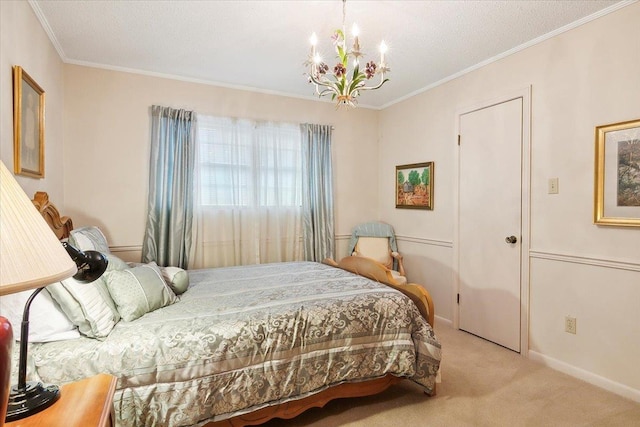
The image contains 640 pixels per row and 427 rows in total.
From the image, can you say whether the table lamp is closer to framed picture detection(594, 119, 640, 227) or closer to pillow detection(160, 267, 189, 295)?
pillow detection(160, 267, 189, 295)

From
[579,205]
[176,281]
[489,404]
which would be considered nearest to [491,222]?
[579,205]

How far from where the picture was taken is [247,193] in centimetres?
385

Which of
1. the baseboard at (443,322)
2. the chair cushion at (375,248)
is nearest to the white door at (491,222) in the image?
the baseboard at (443,322)

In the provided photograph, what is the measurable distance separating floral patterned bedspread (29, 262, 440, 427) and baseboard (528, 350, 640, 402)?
3.87ft

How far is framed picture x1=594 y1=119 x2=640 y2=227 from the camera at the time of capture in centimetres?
225

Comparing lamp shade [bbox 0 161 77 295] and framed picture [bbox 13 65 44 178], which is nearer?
lamp shade [bbox 0 161 77 295]

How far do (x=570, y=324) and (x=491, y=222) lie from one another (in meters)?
1.00

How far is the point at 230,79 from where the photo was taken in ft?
11.9

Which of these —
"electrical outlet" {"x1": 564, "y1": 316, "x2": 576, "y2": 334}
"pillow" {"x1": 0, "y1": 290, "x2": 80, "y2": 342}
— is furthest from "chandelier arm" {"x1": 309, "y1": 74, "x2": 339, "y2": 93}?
"electrical outlet" {"x1": 564, "y1": 316, "x2": 576, "y2": 334}

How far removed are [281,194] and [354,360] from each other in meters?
2.33

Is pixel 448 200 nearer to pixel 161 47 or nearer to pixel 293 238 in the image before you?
pixel 293 238

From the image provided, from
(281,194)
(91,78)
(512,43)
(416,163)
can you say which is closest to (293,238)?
(281,194)

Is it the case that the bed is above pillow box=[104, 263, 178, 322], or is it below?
below

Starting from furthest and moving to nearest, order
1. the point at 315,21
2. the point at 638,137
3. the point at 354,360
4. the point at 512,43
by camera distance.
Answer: the point at 512,43 → the point at 315,21 → the point at 638,137 → the point at 354,360
